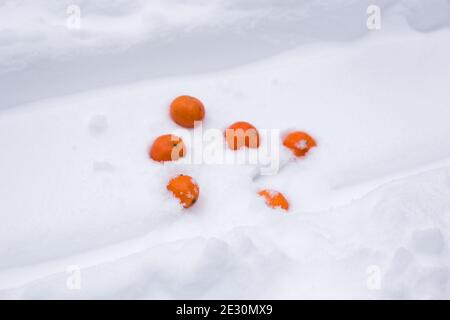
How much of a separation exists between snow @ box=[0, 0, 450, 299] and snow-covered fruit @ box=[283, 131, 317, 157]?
0.04m

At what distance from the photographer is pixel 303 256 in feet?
5.44

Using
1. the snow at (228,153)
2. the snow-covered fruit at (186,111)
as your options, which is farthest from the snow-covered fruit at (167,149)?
the snow-covered fruit at (186,111)

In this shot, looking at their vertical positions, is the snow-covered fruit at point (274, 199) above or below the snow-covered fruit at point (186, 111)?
below

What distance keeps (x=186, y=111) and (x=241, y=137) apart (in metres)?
0.29

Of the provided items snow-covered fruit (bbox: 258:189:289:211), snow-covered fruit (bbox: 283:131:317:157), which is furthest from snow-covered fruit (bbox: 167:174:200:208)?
snow-covered fruit (bbox: 283:131:317:157)

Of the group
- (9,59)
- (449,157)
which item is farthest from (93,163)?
(449,157)

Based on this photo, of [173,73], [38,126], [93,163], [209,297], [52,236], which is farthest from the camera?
[173,73]

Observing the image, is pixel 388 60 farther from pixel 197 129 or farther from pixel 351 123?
pixel 197 129

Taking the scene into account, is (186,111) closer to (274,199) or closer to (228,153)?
(228,153)

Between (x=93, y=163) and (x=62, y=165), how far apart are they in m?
0.14

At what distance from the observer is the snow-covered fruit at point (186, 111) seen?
2.19 m

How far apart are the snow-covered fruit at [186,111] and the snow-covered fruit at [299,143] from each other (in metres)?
0.43

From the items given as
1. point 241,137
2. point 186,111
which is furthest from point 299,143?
point 186,111

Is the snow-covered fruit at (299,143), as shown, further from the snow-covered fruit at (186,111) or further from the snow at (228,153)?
the snow-covered fruit at (186,111)
